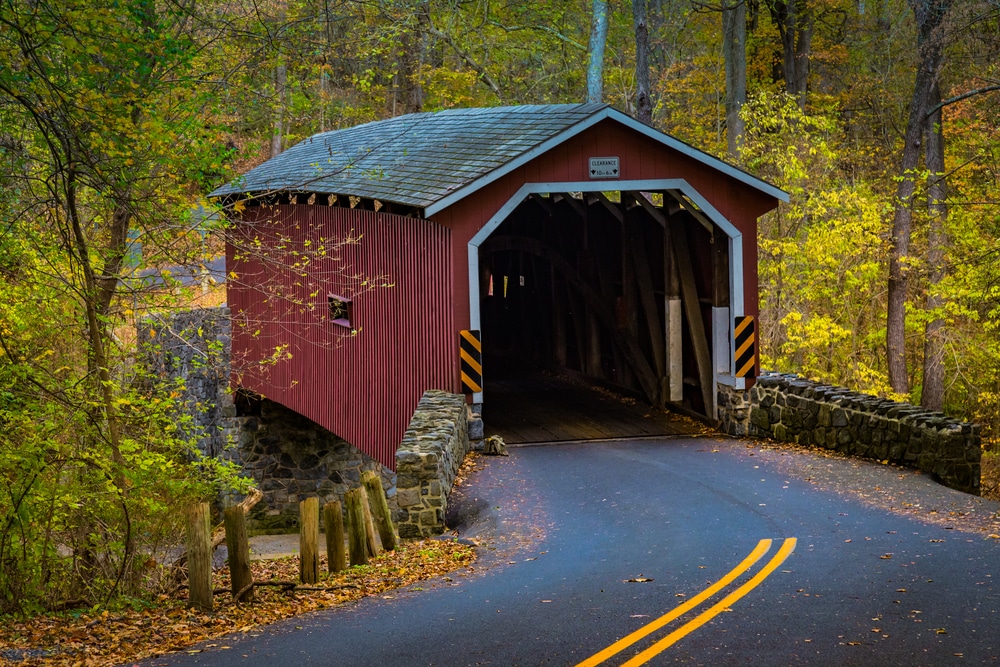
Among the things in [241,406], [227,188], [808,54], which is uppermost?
[808,54]

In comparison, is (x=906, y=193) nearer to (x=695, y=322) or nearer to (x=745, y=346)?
(x=695, y=322)

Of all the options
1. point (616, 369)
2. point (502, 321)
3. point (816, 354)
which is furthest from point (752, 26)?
point (616, 369)

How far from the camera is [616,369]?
17.0 meters

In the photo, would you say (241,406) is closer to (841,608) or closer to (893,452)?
(893,452)

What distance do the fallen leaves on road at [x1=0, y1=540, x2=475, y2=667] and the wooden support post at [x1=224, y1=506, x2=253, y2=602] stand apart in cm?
11

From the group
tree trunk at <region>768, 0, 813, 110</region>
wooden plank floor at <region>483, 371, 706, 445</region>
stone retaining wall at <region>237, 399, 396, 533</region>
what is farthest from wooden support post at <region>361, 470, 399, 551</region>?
tree trunk at <region>768, 0, 813, 110</region>

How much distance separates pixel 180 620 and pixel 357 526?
1865 millimetres

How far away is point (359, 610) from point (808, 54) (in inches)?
869

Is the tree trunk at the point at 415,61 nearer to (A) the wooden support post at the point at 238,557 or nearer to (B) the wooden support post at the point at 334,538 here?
(B) the wooden support post at the point at 334,538

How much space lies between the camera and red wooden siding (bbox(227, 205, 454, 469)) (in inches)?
513

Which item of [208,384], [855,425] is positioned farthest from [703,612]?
[208,384]

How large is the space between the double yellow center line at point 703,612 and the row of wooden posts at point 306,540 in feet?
8.95

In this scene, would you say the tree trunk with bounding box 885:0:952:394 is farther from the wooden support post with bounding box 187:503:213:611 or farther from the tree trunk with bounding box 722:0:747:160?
the wooden support post with bounding box 187:503:213:611

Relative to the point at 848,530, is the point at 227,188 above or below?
above
